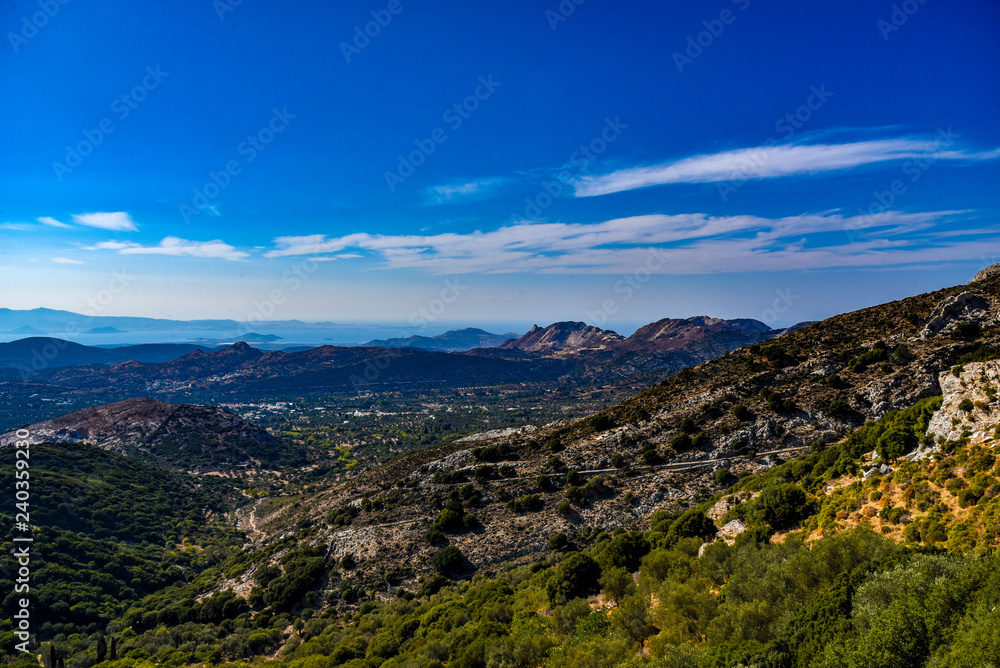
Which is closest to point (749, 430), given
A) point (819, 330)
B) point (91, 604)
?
point (819, 330)

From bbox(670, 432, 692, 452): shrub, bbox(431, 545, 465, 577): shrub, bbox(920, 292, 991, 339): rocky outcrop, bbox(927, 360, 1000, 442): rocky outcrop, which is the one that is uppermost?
bbox(920, 292, 991, 339): rocky outcrop

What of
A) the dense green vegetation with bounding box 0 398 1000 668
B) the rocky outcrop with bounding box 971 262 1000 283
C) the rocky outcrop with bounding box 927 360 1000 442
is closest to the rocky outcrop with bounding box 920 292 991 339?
the rocky outcrop with bounding box 971 262 1000 283

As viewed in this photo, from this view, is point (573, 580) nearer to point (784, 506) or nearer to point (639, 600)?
point (639, 600)

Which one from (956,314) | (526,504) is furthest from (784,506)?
(956,314)

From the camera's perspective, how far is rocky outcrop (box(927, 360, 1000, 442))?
15.8 meters

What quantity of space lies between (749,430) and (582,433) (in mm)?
14672

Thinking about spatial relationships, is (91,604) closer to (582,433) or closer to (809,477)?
(582,433)

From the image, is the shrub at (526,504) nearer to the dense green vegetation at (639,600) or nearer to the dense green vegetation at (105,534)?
the dense green vegetation at (639,600)

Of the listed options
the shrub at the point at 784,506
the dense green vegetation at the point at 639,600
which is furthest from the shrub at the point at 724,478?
the shrub at the point at 784,506

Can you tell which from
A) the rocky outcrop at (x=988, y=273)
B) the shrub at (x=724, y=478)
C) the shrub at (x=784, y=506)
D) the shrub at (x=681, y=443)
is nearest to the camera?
the shrub at (x=784, y=506)

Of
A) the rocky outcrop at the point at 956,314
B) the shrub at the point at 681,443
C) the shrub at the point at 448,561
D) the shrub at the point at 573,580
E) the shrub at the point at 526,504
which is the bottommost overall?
the shrub at the point at 448,561

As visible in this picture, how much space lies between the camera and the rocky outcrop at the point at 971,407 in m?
15.8

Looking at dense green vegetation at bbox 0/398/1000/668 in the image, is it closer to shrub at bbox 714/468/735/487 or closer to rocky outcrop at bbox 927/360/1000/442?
shrub at bbox 714/468/735/487

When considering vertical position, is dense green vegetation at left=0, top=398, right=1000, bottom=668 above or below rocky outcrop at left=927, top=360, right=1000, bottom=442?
below
